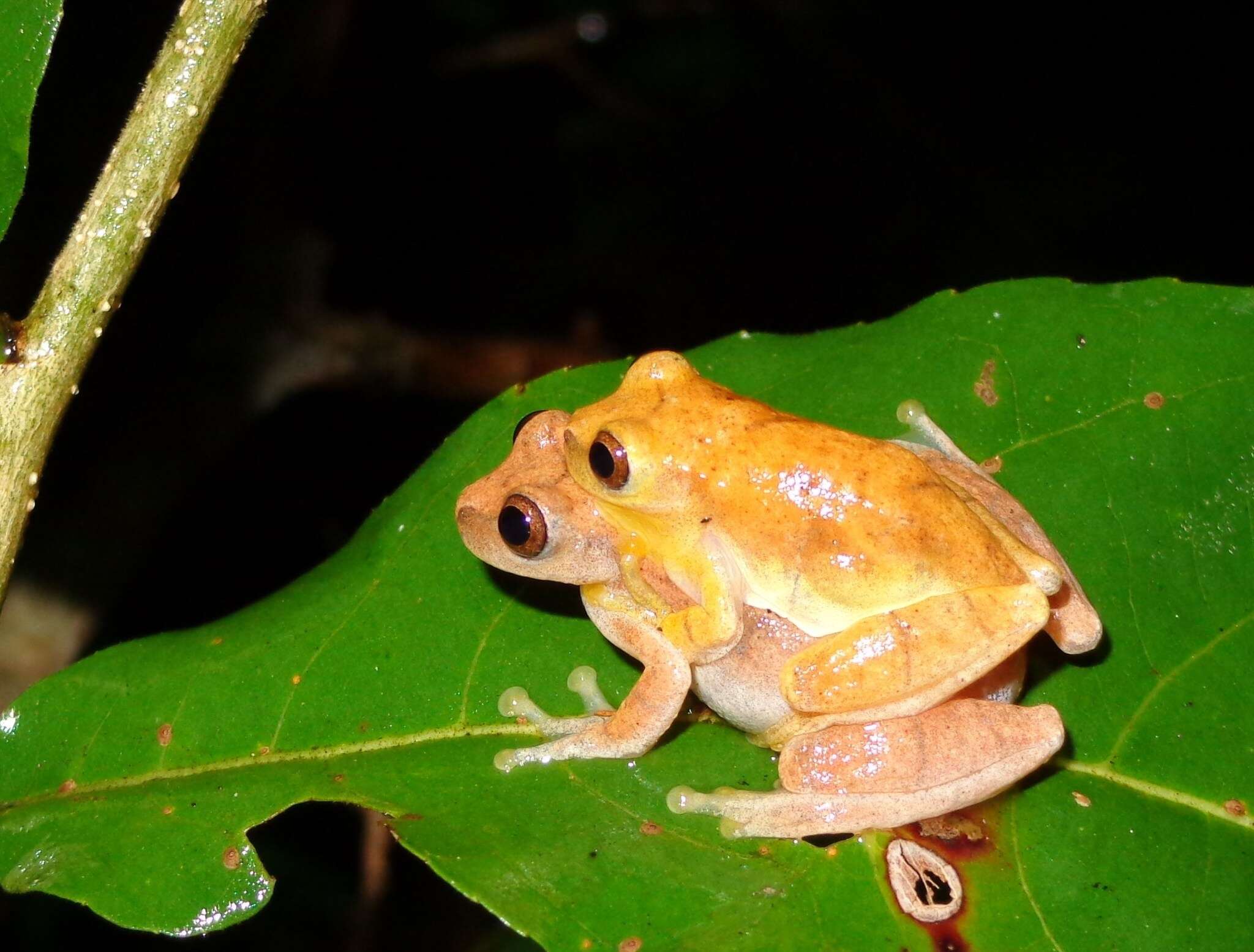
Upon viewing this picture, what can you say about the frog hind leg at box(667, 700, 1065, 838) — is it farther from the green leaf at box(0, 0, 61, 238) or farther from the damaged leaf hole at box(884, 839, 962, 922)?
the green leaf at box(0, 0, 61, 238)

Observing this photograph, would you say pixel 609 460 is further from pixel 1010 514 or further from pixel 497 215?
pixel 497 215

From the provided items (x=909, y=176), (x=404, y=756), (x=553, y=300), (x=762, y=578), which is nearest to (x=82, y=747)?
(x=404, y=756)

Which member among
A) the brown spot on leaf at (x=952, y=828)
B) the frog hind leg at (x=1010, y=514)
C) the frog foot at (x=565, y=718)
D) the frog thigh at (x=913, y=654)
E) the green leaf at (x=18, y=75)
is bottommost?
the frog foot at (x=565, y=718)

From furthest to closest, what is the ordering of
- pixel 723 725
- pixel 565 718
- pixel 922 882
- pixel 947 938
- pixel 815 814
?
pixel 723 725, pixel 565 718, pixel 815 814, pixel 922 882, pixel 947 938

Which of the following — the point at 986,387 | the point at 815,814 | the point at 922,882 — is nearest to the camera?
the point at 922,882

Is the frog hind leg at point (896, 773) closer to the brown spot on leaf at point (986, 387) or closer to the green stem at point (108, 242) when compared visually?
the brown spot on leaf at point (986, 387)

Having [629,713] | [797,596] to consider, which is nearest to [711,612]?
[797,596]

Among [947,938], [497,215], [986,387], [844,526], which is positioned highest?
[986,387]

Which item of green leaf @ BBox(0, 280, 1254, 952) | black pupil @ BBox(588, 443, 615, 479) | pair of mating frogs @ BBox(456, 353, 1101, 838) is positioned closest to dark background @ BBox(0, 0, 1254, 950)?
green leaf @ BBox(0, 280, 1254, 952)

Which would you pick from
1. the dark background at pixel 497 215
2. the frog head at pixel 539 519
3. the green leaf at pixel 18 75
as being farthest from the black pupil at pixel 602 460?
the dark background at pixel 497 215
